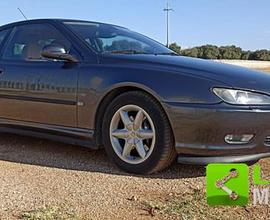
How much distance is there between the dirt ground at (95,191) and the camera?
111 inches

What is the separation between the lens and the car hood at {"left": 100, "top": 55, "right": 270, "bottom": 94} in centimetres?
350

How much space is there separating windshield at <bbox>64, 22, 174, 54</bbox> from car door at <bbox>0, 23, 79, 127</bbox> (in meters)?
0.24

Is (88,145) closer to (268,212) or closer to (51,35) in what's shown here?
(51,35)

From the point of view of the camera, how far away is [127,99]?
3779mm

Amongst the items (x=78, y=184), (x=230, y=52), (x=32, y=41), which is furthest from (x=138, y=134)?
(x=230, y=52)

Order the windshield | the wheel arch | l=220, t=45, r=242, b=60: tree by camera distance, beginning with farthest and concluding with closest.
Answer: l=220, t=45, r=242, b=60: tree → the windshield → the wheel arch

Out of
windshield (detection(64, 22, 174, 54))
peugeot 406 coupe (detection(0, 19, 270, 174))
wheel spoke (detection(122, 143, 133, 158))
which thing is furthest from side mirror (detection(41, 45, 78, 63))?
wheel spoke (detection(122, 143, 133, 158))

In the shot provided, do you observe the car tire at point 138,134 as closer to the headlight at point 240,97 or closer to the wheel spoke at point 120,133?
the wheel spoke at point 120,133

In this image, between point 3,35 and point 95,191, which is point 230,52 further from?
point 95,191

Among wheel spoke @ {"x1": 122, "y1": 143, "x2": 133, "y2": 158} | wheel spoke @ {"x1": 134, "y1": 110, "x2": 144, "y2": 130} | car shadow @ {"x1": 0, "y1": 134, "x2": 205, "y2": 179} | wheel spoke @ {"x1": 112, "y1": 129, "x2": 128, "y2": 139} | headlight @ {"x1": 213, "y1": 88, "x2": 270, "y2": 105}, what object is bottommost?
car shadow @ {"x1": 0, "y1": 134, "x2": 205, "y2": 179}

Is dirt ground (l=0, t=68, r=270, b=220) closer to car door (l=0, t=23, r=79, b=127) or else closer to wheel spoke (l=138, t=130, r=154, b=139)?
wheel spoke (l=138, t=130, r=154, b=139)

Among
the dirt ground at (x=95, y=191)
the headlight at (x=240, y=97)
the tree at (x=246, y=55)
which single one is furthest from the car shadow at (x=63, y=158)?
the tree at (x=246, y=55)

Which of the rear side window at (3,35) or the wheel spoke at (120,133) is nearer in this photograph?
the wheel spoke at (120,133)

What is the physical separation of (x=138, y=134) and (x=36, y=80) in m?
1.38
